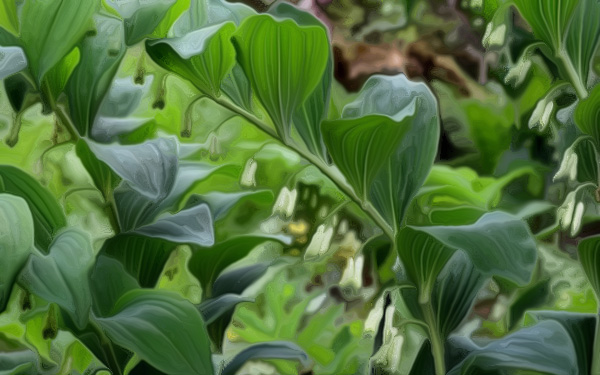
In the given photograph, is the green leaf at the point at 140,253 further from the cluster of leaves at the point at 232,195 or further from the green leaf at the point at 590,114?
the green leaf at the point at 590,114

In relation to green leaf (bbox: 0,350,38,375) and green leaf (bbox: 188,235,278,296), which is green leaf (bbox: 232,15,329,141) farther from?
green leaf (bbox: 0,350,38,375)

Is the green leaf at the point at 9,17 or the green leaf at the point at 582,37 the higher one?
the green leaf at the point at 9,17

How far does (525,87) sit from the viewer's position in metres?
0.94

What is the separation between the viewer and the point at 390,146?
0.47 meters

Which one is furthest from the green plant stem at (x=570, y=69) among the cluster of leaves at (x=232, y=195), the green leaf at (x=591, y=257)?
the green leaf at (x=591, y=257)

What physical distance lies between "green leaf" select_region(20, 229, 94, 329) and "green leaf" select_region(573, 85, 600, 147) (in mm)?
366

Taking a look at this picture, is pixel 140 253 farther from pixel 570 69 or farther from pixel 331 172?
pixel 570 69

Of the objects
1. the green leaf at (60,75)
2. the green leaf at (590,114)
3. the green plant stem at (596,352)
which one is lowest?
the green plant stem at (596,352)

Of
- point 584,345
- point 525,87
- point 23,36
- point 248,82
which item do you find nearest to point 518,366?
point 584,345

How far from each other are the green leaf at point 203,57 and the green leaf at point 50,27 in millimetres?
49

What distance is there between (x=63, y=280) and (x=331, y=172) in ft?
0.68

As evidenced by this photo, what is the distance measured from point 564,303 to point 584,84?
43 centimetres

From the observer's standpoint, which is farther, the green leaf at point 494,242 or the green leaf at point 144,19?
the green leaf at point 144,19

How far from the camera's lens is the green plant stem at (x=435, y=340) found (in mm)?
511
